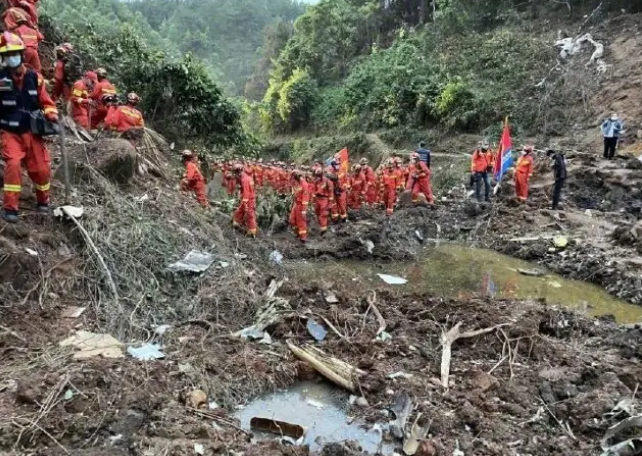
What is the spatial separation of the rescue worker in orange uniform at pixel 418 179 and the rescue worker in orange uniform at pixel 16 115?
9684mm

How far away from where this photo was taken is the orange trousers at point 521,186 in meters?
14.5

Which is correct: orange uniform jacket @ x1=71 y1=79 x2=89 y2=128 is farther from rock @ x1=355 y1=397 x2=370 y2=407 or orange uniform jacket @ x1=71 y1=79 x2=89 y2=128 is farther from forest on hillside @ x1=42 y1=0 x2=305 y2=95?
forest on hillside @ x1=42 y1=0 x2=305 y2=95

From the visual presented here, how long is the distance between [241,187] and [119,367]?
256 inches

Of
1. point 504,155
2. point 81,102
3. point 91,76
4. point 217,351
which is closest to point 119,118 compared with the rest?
point 81,102

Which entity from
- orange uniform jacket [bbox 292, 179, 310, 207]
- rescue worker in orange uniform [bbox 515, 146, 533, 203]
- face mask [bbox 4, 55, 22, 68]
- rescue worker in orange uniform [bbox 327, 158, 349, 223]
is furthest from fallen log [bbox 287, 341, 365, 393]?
rescue worker in orange uniform [bbox 515, 146, 533, 203]

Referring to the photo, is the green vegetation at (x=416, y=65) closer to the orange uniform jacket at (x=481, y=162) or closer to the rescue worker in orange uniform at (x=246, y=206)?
the orange uniform jacket at (x=481, y=162)

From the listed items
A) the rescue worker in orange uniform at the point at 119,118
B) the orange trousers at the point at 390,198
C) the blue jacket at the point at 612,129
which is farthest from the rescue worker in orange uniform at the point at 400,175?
the rescue worker in orange uniform at the point at 119,118

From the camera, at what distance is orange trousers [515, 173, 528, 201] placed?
47.6ft

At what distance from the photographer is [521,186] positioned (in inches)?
576

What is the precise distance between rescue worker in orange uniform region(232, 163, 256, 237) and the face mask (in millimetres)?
5487

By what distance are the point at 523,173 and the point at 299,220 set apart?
6105mm

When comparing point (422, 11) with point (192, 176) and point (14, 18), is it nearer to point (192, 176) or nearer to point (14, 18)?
point (192, 176)

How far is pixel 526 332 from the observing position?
685cm

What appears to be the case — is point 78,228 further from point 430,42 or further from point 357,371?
point 430,42
